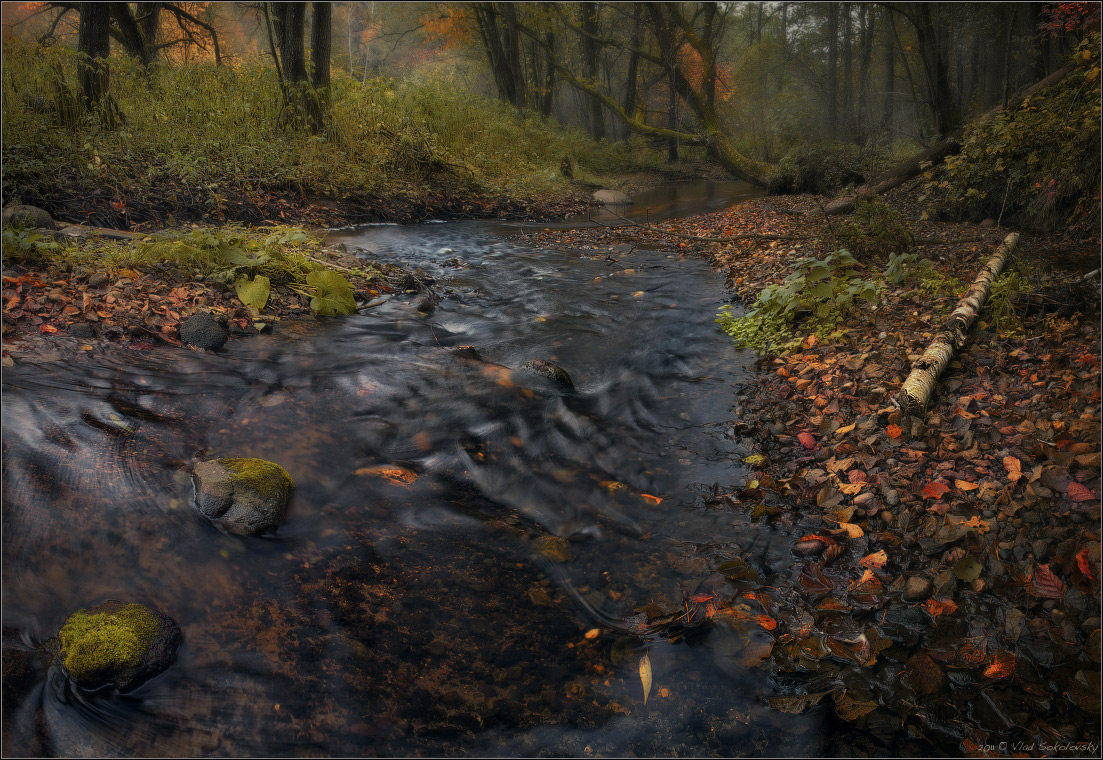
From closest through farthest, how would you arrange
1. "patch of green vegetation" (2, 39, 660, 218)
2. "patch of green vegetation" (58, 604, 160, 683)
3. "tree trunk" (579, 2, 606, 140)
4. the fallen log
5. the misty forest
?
"patch of green vegetation" (58, 604, 160, 683)
the misty forest
"patch of green vegetation" (2, 39, 660, 218)
the fallen log
"tree trunk" (579, 2, 606, 140)

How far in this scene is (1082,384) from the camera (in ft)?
11.3

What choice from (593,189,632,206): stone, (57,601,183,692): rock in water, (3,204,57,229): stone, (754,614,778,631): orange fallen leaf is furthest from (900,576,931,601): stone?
(593,189,632,206): stone

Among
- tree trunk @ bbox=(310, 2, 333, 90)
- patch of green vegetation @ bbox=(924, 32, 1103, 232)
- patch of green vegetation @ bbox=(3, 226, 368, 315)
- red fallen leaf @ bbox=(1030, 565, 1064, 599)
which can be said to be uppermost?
tree trunk @ bbox=(310, 2, 333, 90)

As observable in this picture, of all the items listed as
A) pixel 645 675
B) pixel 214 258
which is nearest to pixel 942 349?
pixel 645 675

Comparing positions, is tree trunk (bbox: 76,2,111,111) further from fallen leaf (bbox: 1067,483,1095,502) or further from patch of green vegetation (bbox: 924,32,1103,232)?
patch of green vegetation (bbox: 924,32,1103,232)

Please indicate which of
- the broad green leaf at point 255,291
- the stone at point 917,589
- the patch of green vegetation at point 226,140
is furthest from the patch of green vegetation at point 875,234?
the patch of green vegetation at point 226,140

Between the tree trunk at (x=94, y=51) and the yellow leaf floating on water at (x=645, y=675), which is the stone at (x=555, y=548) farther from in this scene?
the tree trunk at (x=94, y=51)

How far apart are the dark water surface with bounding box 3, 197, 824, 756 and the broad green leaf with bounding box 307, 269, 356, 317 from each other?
2.95 feet

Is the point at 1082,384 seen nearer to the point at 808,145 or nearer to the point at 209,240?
the point at 209,240

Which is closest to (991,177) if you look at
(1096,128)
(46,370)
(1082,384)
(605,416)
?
(1096,128)

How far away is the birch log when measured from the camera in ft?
12.4

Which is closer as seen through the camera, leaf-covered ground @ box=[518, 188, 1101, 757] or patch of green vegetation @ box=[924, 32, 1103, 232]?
leaf-covered ground @ box=[518, 188, 1101, 757]

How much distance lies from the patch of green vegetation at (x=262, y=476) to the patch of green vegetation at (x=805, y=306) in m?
4.24

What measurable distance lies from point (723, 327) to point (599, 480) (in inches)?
126
